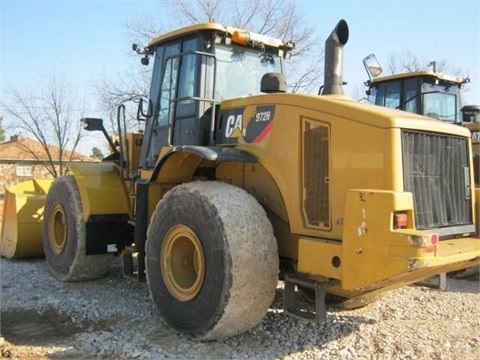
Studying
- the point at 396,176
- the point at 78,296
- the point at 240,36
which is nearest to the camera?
the point at 396,176

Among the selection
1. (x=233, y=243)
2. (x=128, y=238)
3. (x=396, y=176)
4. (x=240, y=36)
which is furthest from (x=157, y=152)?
(x=396, y=176)

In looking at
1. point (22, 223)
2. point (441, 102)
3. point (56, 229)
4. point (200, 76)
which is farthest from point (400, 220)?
point (441, 102)

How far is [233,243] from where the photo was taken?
413 centimetres

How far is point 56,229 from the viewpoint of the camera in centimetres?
725

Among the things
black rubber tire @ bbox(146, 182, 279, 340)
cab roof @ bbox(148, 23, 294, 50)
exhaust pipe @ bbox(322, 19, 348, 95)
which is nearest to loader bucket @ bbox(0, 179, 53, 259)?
cab roof @ bbox(148, 23, 294, 50)

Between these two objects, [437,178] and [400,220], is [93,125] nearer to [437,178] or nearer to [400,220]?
[437,178]

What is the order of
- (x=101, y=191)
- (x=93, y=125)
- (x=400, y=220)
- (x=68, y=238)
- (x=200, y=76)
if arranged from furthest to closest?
(x=93, y=125) → (x=68, y=238) → (x=101, y=191) → (x=200, y=76) → (x=400, y=220)

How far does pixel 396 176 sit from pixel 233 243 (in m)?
1.33

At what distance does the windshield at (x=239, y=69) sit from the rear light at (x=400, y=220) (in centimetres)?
253

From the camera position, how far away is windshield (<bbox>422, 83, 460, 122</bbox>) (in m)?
9.66

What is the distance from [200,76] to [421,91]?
5756 millimetres

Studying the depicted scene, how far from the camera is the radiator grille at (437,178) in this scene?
4.03 meters

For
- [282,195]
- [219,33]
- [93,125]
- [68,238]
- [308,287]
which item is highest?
[219,33]

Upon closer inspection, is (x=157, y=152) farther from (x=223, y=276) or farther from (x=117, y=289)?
(x=223, y=276)
